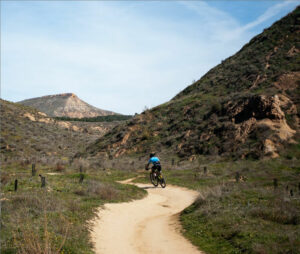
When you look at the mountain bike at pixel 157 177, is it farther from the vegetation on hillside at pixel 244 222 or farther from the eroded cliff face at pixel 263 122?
the eroded cliff face at pixel 263 122

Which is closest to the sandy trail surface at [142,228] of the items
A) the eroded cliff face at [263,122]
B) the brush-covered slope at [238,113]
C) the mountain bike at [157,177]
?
the mountain bike at [157,177]

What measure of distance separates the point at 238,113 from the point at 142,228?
27752 mm

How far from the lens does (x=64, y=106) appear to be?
125m

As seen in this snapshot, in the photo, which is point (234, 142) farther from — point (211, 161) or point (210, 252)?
point (210, 252)

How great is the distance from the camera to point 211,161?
98.4 ft

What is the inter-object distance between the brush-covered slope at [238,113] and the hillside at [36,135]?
30.8 feet

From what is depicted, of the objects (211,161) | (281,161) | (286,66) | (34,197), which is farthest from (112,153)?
(34,197)

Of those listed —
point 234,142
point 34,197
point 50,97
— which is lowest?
point 34,197

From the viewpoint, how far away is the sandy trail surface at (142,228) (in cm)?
824

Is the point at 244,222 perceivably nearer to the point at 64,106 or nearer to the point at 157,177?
the point at 157,177

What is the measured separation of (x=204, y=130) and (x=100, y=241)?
29749 mm

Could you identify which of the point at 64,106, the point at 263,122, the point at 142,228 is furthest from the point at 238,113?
the point at 64,106

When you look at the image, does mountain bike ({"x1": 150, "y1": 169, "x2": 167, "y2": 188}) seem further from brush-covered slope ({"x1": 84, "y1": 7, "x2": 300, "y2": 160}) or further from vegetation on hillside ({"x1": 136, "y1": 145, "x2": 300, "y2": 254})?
brush-covered slope ({"x1": 84, "y1": 7, "x2": 300, "y2": 160})

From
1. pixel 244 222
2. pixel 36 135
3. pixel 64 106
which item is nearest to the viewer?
pixel 244 222
